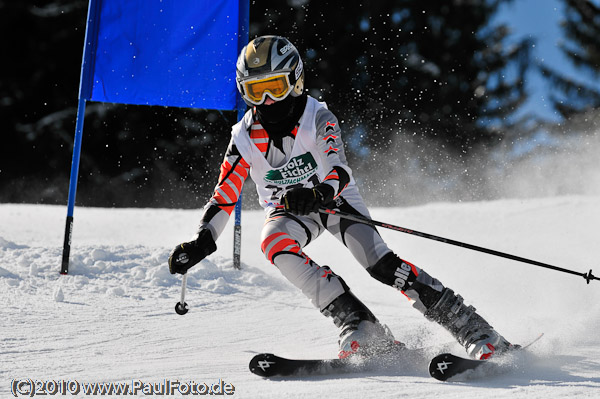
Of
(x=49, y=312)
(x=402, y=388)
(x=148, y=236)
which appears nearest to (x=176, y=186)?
(x=148, y=236)

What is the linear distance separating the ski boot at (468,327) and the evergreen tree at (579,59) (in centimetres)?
1811

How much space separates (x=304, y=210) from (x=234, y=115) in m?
14.8

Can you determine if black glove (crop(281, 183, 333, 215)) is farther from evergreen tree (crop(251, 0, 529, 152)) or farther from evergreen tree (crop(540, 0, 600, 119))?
evergreen tree (crop(540, 0, 600, 119))

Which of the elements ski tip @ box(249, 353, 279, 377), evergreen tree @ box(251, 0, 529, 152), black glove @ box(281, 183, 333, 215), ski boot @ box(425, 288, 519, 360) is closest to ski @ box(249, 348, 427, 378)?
ski tip @ box(249, 353, 279, 377)

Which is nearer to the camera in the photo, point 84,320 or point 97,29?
point 84,320

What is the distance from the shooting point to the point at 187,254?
9.72 feet

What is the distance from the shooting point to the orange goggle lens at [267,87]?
315cm

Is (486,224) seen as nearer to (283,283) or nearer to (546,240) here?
(546,240)

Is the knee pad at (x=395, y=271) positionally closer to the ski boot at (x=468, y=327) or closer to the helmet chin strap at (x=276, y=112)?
the ski boot at (x=468, y=327)

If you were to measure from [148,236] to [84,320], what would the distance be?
110 inches

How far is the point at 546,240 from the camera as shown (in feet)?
20.0

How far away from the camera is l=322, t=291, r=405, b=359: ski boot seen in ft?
9.30

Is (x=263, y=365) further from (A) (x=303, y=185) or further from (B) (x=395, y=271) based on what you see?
(A) (x=303, y=185)

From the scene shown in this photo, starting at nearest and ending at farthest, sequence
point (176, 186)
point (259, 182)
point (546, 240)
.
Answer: point (259, 182) < point (546, 240) < point (176, 186)
